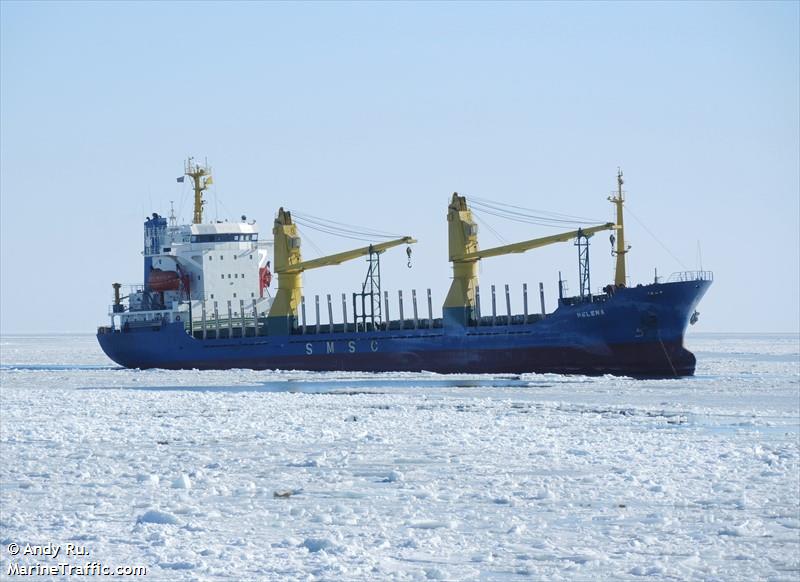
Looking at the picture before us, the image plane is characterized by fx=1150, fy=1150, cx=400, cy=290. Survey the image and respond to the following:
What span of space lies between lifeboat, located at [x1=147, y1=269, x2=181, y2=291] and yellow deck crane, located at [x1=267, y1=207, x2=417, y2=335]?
5.58 metres

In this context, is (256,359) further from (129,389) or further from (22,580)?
(22,580)

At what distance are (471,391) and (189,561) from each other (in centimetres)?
1986

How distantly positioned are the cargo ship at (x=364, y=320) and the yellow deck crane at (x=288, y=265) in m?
0.05

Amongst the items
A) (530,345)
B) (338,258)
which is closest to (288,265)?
(338,258)

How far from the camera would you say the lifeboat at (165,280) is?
48188 mm

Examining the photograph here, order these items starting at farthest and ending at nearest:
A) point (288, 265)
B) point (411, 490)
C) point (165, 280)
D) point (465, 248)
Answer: point (165, 280)
point (288, 265)
point (465, 248)
point (411, 490)

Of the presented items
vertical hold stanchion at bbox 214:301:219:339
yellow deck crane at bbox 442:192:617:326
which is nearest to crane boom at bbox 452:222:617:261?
yellow deck crane at bbox 442:192:617:326

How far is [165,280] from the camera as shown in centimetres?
4825

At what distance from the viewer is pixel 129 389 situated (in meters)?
31.5

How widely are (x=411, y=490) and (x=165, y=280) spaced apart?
3709 centimetres

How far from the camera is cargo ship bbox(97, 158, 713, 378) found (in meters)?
35.4

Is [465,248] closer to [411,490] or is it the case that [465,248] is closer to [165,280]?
[165,280]

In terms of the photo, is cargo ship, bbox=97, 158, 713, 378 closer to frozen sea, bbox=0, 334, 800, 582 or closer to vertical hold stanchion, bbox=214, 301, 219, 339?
vertical hold stanchion, bbox=214, 301, 219, 339

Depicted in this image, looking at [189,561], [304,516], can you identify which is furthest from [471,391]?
[189,561]
